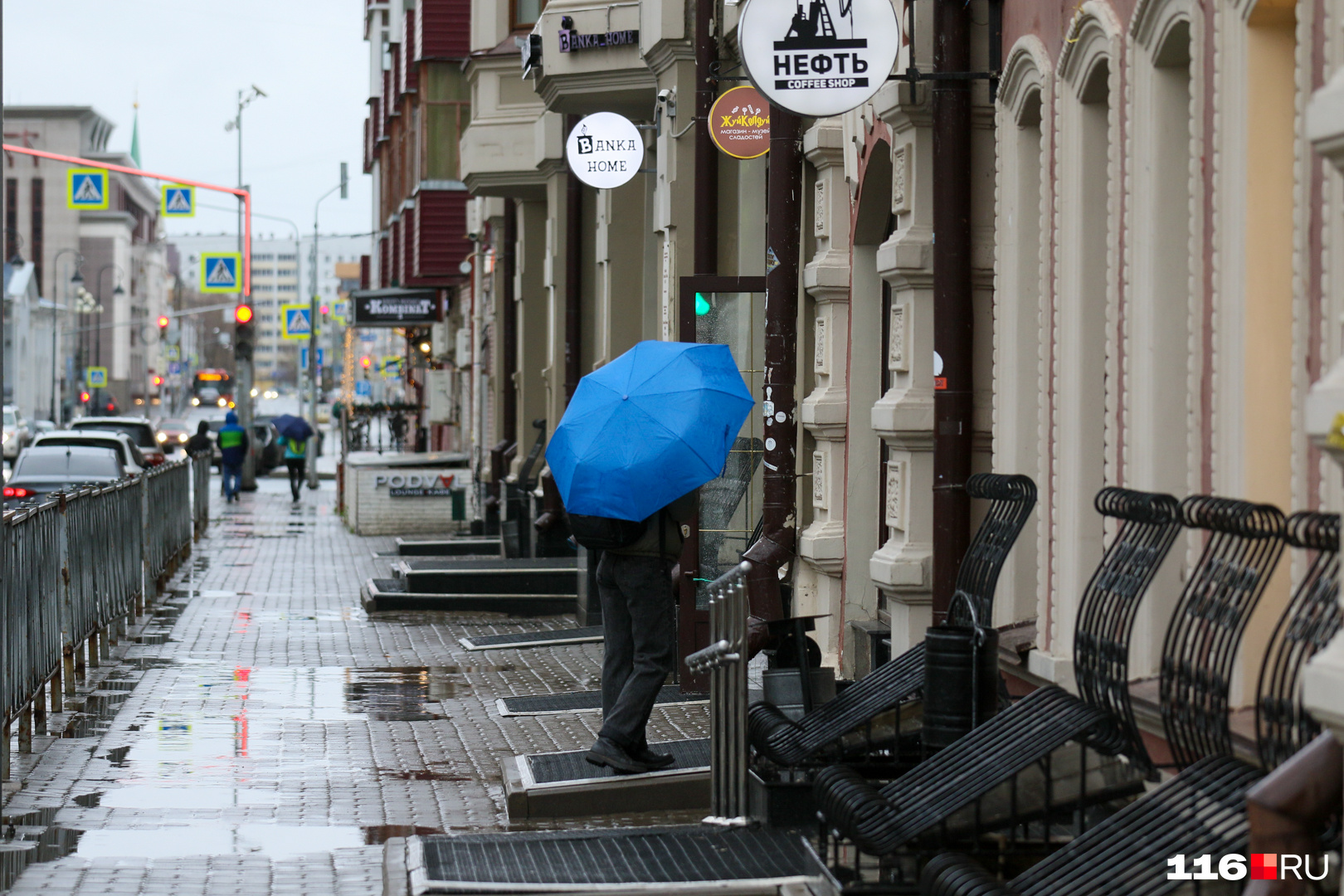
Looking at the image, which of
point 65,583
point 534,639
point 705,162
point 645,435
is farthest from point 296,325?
point 645,435

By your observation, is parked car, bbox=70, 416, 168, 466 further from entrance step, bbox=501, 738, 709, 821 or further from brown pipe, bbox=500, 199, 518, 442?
entrance step, bbox=501, 738, 709, 821

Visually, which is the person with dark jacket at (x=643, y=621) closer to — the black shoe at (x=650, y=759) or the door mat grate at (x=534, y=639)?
the black shoe at (x=650, y=759)

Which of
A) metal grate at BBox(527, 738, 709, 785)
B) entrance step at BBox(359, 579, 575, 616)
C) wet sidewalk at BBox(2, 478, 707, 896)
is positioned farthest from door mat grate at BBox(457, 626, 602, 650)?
metal grate at BBox(527, 738, 709, 785)

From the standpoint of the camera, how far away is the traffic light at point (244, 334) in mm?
37906

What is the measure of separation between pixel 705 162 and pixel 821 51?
4.59m

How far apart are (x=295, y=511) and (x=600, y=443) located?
26.8 metres

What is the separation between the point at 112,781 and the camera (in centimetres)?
923

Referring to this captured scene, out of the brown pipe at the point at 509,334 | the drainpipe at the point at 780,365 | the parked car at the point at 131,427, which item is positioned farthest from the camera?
the parked car at the point at 131,427

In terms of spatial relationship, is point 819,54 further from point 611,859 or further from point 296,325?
point 296,325

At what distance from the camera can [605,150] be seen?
16.2 meters

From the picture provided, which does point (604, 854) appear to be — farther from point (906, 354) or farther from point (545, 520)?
point (545, 520)

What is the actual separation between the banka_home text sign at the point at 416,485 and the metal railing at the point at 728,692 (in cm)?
2048

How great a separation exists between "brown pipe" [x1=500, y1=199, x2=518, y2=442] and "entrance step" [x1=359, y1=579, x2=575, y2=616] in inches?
363

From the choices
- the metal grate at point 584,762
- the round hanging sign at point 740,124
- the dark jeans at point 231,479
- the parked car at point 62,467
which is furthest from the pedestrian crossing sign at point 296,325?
the metal grate at point 584,762
